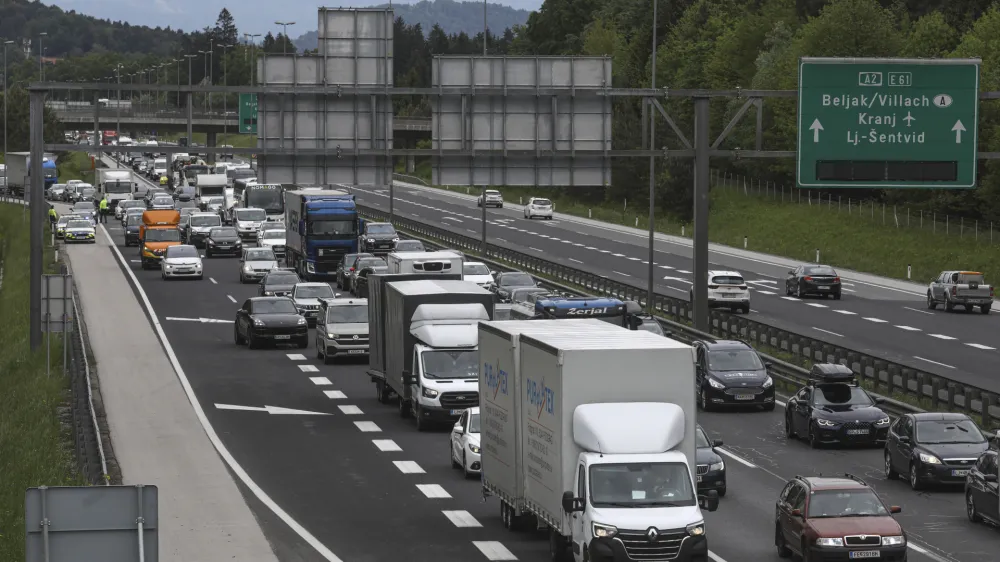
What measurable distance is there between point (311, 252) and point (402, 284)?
1385 inches

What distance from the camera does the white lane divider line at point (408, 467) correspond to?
3078cm

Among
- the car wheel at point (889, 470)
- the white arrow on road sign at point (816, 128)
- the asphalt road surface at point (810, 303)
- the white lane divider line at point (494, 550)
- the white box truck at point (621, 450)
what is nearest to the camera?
the white box truck at point (621, 450)

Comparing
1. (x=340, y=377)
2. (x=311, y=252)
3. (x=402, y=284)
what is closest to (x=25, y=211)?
(x=311, y=252)

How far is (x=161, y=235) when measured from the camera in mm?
78625

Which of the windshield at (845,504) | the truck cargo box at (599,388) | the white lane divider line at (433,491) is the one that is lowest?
the white lane divider line at (433,491)

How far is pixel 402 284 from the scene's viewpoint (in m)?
37.8

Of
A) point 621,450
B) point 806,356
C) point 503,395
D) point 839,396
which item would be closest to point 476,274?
point 806,356

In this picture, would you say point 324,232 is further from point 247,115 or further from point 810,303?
point 810,303

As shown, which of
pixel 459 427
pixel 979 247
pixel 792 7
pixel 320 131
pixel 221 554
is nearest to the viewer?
pixel 221 554

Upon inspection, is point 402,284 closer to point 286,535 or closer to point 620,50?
point 286,535

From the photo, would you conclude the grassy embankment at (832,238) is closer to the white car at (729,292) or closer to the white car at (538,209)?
the white car at (538,209)

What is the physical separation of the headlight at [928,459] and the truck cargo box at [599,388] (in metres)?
8.97

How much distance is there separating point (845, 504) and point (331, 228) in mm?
51507

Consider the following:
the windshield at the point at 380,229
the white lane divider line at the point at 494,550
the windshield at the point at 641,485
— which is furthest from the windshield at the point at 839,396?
the windshield at the point at 380,229
